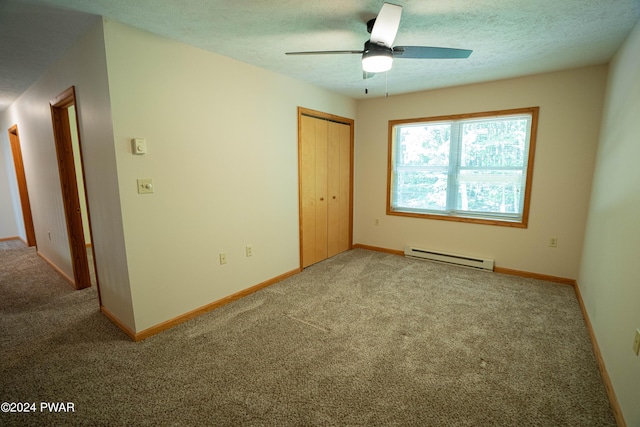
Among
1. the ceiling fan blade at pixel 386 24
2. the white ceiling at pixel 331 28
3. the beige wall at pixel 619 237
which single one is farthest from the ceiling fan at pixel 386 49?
the beige wall at pixel 619 237

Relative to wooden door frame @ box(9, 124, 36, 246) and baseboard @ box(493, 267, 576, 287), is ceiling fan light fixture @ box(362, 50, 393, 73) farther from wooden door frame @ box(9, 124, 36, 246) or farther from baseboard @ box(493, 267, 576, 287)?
wooden door frame @ box(9, 124, 36, 246)

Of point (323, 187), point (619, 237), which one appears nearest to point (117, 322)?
point (323, 187)

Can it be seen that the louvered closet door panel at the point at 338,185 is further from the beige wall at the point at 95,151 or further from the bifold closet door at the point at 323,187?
the beige wall at the point at 95,151

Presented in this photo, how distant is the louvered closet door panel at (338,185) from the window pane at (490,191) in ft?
5.46

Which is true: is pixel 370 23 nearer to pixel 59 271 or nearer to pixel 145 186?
pixel 145 186

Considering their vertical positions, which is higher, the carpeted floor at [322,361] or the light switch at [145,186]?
the light switch at [145,186]

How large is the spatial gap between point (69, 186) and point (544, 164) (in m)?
5.29

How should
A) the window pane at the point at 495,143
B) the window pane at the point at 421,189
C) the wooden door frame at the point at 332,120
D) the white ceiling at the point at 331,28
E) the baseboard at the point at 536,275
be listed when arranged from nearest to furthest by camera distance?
the white ceiling at the point at 331,28 → the baseboard at the point at 536,275 → the window pane at the point at 495,143 → the wooden door frame at the point at 332,120 → the window pane at the point at 421,189

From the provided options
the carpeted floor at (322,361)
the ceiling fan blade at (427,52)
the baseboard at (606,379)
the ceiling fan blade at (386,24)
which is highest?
the ceiling fan blade at (386,24)

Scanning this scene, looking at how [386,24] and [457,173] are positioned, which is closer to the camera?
[386,24]

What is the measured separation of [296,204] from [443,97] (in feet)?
8.15

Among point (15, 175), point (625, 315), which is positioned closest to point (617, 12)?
point (625, 315)

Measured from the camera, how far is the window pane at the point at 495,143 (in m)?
3.46

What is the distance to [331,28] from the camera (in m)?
2.14
